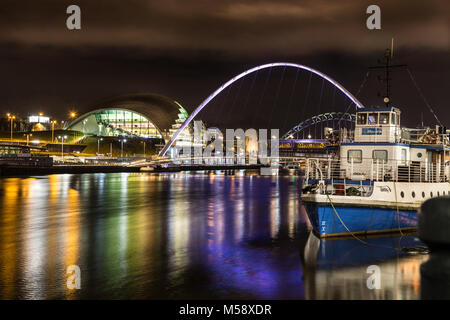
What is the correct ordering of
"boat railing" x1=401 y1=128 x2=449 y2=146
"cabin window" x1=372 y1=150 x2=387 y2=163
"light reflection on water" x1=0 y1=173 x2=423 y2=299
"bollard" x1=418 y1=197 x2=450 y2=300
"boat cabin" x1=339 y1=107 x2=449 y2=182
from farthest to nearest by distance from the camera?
1. "boat railing" x1=401 y1=128 x2=449 y2=146
2. "cabin window" x1=372 y1=150 x2=387 y2=163
3. "boat cabin" x1=339 y1=107 x2=449 y2=182
4. "bollard" x1=418 y1=197 x2=450 y2=300
5. "light reflection on water" x1=0 y1=173 x2=423 y2=299

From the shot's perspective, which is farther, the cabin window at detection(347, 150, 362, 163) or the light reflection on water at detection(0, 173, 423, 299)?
the cabin window at detection(347, 150, 362, 163)

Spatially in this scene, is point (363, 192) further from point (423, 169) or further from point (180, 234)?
point (180, 234)

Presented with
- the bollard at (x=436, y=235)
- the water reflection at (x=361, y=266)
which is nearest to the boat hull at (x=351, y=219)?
the water reflection at (x=361, y=266)

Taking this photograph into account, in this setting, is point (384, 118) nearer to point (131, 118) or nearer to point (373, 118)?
point (373, 118)

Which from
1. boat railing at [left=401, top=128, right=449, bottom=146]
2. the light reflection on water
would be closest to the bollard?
the light reflection on water

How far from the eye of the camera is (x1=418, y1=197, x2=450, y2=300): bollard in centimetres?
1655

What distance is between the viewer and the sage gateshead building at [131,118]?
158000 mm

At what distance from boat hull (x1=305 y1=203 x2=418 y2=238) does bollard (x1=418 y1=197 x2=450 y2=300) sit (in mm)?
2653

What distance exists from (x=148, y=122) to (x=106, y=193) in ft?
377

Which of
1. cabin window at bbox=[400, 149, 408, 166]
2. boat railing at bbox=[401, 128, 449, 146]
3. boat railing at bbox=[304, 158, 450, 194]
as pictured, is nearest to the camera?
boat railing at bbox=[304, 158, 450, 194]

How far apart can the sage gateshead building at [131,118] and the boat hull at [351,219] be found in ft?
450

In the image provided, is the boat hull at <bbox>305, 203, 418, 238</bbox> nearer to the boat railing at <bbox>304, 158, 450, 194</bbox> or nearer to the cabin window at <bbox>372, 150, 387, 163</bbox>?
the boat railing at <bbox>304, 158, 450, 194</bbox>

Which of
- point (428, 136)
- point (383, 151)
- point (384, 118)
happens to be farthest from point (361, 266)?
point (428, 136)

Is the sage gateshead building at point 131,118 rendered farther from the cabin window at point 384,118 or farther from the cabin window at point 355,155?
the cabin window at point 384,118
